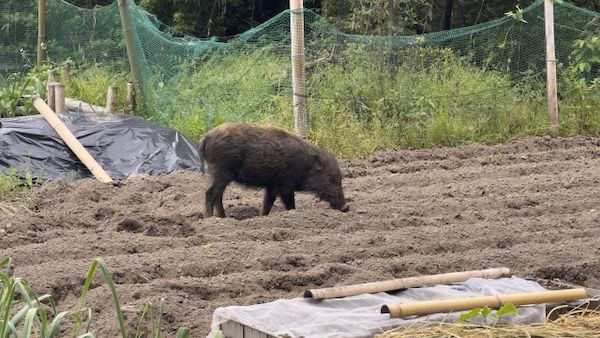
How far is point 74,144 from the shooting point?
12000 millimetres

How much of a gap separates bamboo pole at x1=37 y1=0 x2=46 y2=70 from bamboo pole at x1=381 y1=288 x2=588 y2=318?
13.5 meters

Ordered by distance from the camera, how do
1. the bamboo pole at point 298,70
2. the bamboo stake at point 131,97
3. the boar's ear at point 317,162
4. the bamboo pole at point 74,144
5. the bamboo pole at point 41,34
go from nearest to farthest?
the boar's ear at point 317,162 < the bamboo pole at point 74,144 < the bamboo pole at point 298,70 < the bamboo stake at point 131,97 < the bamboo pole at point 41,34

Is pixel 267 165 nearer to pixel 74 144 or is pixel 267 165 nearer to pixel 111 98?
pixel 74 144

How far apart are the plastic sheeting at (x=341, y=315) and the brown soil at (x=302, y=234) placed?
645 millimetres

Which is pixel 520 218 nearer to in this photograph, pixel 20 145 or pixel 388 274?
pixel 388 274

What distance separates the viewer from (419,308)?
536 cm

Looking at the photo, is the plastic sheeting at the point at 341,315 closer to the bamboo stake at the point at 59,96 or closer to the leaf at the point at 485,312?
the leaf at the point at 485,312

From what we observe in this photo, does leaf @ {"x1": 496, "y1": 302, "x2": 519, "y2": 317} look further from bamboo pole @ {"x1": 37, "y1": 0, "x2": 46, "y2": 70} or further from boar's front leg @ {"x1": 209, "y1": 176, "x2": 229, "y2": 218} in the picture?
bamboo pole @ {"x1": 37, "y1": 0, "x2": 46, "y2": 70}

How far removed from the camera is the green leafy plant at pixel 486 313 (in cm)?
527

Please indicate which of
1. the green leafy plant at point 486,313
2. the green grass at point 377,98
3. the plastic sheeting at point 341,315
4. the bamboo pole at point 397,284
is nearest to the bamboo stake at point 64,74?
the green grass at point 377,98

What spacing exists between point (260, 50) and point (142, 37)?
6.64 ft

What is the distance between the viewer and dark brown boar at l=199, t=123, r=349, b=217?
9.69 meters

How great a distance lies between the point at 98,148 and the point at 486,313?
812cm

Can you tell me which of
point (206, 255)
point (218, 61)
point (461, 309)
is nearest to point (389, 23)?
point (218, 61)
